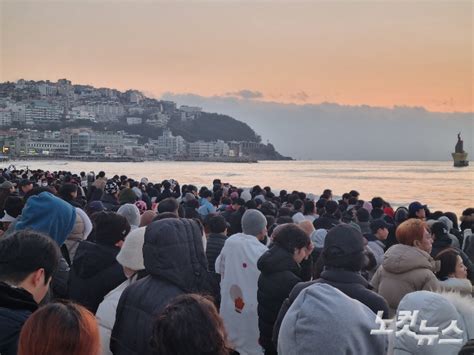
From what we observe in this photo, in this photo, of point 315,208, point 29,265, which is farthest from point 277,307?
point 315,208

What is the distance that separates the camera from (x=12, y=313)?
2090 mm

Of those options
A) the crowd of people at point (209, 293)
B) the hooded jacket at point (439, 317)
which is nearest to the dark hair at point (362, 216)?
the crowd of people at point (209, 293)

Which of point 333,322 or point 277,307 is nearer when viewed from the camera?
point 333,322

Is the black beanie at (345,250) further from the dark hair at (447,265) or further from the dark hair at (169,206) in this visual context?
the dark hair at (169,206)

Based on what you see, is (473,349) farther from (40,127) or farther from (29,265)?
(40,127)

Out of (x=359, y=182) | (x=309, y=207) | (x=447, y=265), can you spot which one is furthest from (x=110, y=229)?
(x=359, y=182)

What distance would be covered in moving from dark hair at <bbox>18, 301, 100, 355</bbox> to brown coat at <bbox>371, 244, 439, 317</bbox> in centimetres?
255

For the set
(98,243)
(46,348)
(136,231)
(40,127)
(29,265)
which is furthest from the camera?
(40,127)

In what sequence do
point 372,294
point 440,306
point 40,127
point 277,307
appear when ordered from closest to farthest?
point 440,306, point 372,294, point 277,307, point 40,127

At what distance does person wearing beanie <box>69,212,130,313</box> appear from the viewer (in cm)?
352

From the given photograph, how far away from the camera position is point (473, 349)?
5.49 feet

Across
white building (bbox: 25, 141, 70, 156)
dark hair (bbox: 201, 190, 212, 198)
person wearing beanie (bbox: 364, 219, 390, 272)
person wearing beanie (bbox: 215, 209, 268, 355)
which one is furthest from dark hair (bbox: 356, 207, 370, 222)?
white building (bbox: 25, 141, 70, 156)

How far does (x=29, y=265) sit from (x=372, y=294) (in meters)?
1.79

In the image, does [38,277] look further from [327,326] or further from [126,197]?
[126,197]
